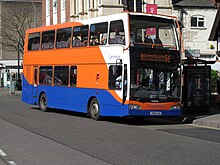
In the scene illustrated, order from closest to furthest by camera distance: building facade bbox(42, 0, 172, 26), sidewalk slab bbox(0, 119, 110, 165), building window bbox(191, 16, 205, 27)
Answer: sidewalk slab bbox(0, 119, 110, 165), building facade bbox(42, 0, 172, 26), building window bbox(191, 16, 205, 27)

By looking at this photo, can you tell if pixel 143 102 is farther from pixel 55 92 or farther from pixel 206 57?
pixel 206 57

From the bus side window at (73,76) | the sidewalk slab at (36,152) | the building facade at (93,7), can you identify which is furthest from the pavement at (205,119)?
the building facade at (93,7)

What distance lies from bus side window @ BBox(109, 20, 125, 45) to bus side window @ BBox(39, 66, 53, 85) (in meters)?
5.72

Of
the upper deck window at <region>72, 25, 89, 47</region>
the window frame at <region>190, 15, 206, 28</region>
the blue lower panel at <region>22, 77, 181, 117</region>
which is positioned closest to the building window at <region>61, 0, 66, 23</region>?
the window frame at <region>190, 15, 206, 28</region>

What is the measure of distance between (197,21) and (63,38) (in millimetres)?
24434

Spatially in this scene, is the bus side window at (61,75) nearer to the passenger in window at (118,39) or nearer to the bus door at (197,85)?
the passenger in window at (118,39)

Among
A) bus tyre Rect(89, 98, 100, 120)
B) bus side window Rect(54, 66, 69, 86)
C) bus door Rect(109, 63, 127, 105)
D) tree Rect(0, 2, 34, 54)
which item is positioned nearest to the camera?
bus door Rect(109, 63, 127, 105)

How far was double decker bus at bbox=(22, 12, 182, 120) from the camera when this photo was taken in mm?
17438

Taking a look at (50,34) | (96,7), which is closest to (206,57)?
(96,7)

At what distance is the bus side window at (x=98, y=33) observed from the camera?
18.9 m

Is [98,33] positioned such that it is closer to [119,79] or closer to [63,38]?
[119,79]

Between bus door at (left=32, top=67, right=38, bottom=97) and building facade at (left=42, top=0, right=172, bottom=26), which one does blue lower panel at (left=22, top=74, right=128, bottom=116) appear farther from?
building facade at (left=42, top=0, right=172, bottom=26)

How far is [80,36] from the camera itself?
67.4ft

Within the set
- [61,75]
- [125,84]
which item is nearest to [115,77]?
[125,84]
